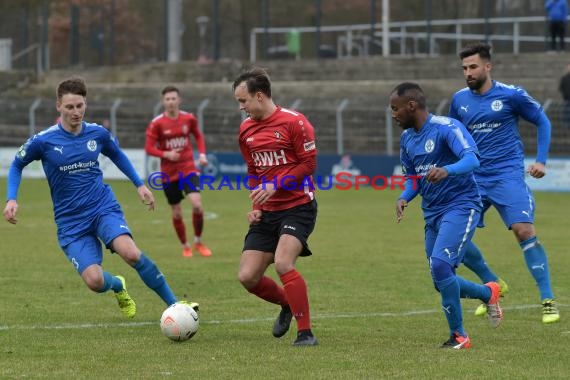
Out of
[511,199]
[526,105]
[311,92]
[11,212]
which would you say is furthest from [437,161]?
[311,92]

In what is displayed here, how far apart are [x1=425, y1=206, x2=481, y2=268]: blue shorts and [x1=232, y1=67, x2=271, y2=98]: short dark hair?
155 centimetres

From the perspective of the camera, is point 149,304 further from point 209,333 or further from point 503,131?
point 503,131

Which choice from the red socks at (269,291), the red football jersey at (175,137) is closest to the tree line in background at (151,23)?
the red football jersey at (175,137)

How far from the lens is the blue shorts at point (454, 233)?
849cm

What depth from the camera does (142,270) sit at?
9391mm

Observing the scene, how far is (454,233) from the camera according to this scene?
8.53 meters

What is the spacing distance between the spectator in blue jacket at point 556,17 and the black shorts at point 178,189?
57.5 feet

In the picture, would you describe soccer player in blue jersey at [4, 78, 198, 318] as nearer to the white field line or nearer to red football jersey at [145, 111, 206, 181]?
the white field line

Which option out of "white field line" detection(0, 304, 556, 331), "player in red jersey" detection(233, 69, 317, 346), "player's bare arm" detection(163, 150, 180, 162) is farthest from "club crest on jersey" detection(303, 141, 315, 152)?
"player's bare arm" detection(163, 150, 180, 162)

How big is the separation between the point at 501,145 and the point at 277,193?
2.33m

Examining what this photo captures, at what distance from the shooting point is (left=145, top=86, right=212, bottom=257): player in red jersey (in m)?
15.8

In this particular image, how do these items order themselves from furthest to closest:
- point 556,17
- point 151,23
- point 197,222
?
1. point 151,23
2. point 556,17
3. point 197,222

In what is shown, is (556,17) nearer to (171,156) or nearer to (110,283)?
(171,156)

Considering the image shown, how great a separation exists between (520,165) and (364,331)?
214 centimetres
